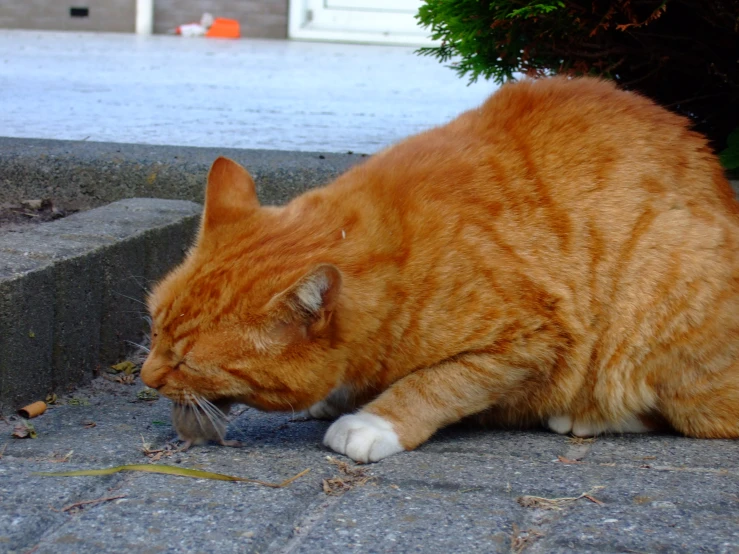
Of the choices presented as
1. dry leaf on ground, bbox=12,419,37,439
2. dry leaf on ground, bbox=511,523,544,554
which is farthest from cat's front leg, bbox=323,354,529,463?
dry leaf on ground, bbox=12,419,37,439

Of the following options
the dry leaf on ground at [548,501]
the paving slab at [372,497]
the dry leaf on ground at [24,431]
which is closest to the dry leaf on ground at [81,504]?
the paving slab at [372,497]

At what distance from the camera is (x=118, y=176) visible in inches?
161

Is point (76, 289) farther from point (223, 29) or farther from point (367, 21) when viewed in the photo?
point (223, 29)

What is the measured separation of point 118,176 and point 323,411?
1.78 meters

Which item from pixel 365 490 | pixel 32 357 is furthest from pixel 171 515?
pixel 32 357

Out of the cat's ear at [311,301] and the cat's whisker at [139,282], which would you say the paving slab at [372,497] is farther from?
the cat's whisker at [139,282]

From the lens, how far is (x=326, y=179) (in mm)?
4070

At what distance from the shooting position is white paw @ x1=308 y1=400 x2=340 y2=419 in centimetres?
282

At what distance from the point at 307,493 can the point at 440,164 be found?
109 centimetres

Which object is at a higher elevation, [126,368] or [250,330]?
[250,330]

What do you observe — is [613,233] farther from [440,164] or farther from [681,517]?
[681,517]

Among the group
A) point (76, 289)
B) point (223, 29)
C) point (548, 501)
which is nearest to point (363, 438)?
point (548, 501)

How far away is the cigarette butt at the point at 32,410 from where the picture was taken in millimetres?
2637

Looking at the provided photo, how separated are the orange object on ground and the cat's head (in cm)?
1206
